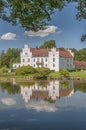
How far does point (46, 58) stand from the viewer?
3531 inches

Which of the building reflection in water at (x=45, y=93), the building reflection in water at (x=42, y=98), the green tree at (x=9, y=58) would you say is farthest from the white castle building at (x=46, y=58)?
the building reflection in water at (x=42, y=98)

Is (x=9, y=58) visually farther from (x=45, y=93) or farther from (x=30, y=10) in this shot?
(x=30, y=10)

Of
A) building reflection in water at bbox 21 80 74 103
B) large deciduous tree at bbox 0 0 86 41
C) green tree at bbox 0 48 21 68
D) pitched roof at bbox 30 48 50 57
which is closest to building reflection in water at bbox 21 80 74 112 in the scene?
building reflection in water at bbox 21 80 74 103

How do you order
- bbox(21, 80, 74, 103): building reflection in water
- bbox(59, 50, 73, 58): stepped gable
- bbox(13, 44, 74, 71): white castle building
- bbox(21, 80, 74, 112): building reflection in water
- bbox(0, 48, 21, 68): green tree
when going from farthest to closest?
bbox(0, 48, 21, 68): green tree → bbox(59, 50, 73, 58): stepped gable → bbox(13, 44, 74, 71): white castle building → bbox(21, 80, 74, 103): building reflection in water → bbox(21, 80, 74, 112): building reflection in water

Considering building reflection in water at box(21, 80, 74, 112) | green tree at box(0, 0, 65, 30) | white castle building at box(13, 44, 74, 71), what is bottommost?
building reflection in water at box(21, 80, 74, 112)

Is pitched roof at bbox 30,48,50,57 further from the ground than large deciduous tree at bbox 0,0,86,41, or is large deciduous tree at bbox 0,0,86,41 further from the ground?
pitched roof at bbox 30,48,50,57

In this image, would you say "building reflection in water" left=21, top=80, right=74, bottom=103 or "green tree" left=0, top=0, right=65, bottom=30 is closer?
"green tree" left=0, top=0, right=65, bottom=30

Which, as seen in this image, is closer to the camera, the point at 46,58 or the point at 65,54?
the point at 46,58

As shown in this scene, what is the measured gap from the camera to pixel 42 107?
19.2m

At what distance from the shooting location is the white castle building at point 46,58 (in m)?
87.9

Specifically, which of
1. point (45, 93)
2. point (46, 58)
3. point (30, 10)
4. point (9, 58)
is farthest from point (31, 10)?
point (9, 58)

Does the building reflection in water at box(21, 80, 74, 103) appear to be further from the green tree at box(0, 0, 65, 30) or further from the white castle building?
the white castle building

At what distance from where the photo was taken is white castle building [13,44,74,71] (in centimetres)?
8794

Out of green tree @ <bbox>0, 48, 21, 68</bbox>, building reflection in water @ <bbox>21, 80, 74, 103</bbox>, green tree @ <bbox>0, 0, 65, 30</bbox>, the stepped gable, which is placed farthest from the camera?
green tree @ <bbox>0, 48, 21, 68</bbox>
